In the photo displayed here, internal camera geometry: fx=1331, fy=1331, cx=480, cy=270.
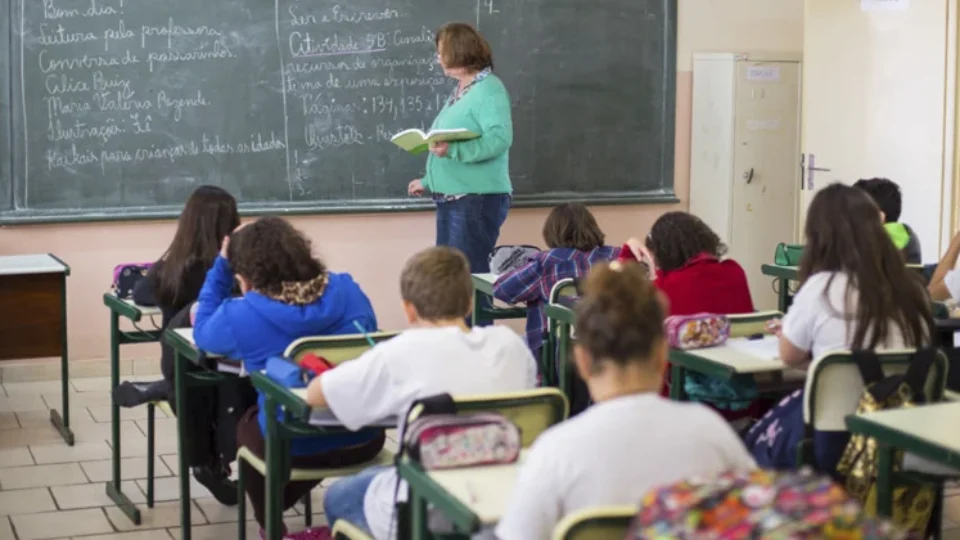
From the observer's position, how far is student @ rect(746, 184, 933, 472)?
127 inches

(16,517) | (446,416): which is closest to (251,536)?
(16,517)

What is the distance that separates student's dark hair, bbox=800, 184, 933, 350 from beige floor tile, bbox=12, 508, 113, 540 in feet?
7.88

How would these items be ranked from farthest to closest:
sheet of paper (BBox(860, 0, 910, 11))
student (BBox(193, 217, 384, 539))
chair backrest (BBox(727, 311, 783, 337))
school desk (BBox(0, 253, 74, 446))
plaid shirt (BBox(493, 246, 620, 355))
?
1. sheet of paper (BBox(860, 0, 910, 11))
2. school desk (BBox(0, 253, 74, 446))
3. plaid shirt (BBox(493, 246, 620, 355))
4. chair backrest (BBox(727, 311, 783, 337))
5. student (BBox(193, 217, 384, 539))

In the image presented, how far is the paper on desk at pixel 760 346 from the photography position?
3502mm

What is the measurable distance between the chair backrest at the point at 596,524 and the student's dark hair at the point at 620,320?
0.78 ft

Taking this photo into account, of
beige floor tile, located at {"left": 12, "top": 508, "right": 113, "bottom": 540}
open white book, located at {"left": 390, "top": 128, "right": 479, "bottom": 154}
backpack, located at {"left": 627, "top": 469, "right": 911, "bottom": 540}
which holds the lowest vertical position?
beige floor tile, located at {"left": 12, "top": 508, "right": 113, "bottom": 540}

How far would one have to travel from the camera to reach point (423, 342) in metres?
2.80

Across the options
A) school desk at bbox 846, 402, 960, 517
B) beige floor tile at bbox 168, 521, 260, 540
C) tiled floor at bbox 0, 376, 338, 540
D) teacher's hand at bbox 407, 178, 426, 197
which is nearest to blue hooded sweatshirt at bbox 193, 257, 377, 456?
beige floor tile at bbox 168, 521, 260, 540

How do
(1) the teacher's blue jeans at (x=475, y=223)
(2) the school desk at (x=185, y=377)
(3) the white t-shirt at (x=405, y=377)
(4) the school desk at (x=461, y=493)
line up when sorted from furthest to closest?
(1) the teacher's blue jeans at (x=475, y=223) → (2) the school desk at (x=185, y=377) → (3) the white t-shirt at (x=405, y=377) → (4) the school desk at (x=461, y=493)

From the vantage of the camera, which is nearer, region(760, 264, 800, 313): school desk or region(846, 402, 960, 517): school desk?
region(846, 402, 960, 517): school desk

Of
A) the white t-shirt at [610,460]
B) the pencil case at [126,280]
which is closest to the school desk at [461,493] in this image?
the white t-shirt at [610,460]

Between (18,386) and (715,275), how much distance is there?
3.56 m

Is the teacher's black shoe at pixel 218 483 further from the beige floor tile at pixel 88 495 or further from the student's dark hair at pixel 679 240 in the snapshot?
the student's dark hair at pixel 679 240

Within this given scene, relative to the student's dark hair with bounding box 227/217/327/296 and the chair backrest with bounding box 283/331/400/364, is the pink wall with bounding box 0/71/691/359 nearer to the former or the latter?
the student's dark hair with bounding box 227/217/327/296
